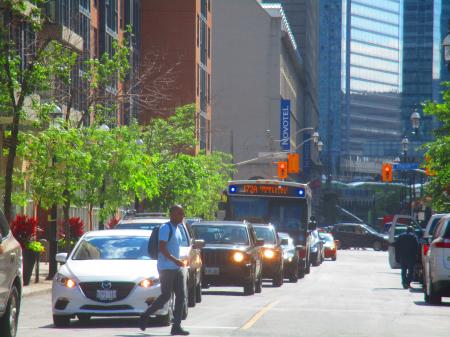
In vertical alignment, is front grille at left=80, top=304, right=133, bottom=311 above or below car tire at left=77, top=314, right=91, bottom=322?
above

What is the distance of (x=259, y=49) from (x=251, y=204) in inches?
3125

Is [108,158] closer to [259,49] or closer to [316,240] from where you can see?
[316,240]

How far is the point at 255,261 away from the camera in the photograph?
30641 mm

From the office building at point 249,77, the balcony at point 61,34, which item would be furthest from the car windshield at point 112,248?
the office building at point 249,77

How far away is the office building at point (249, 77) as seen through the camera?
389ft

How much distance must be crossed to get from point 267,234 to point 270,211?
7.49 metres

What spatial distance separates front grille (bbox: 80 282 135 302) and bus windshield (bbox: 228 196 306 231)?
23.9 metres

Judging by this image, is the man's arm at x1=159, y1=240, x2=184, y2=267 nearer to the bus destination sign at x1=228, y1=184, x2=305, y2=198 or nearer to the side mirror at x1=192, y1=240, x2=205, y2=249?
the side mirror at x1=192, y1=240, x2=205, y2=249

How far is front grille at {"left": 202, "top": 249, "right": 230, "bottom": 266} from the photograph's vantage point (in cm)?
2994

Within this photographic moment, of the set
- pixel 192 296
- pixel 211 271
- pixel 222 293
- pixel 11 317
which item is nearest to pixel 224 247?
pixel 211 271

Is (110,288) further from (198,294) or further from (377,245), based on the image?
(377,245)

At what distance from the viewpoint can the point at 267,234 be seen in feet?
119

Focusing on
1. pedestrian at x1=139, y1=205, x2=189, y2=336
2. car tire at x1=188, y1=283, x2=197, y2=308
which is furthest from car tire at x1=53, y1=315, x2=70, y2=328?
car tire at x1=188, y1=283, x2=197, y2=308

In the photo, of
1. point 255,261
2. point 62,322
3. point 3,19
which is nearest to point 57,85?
point 3,19
